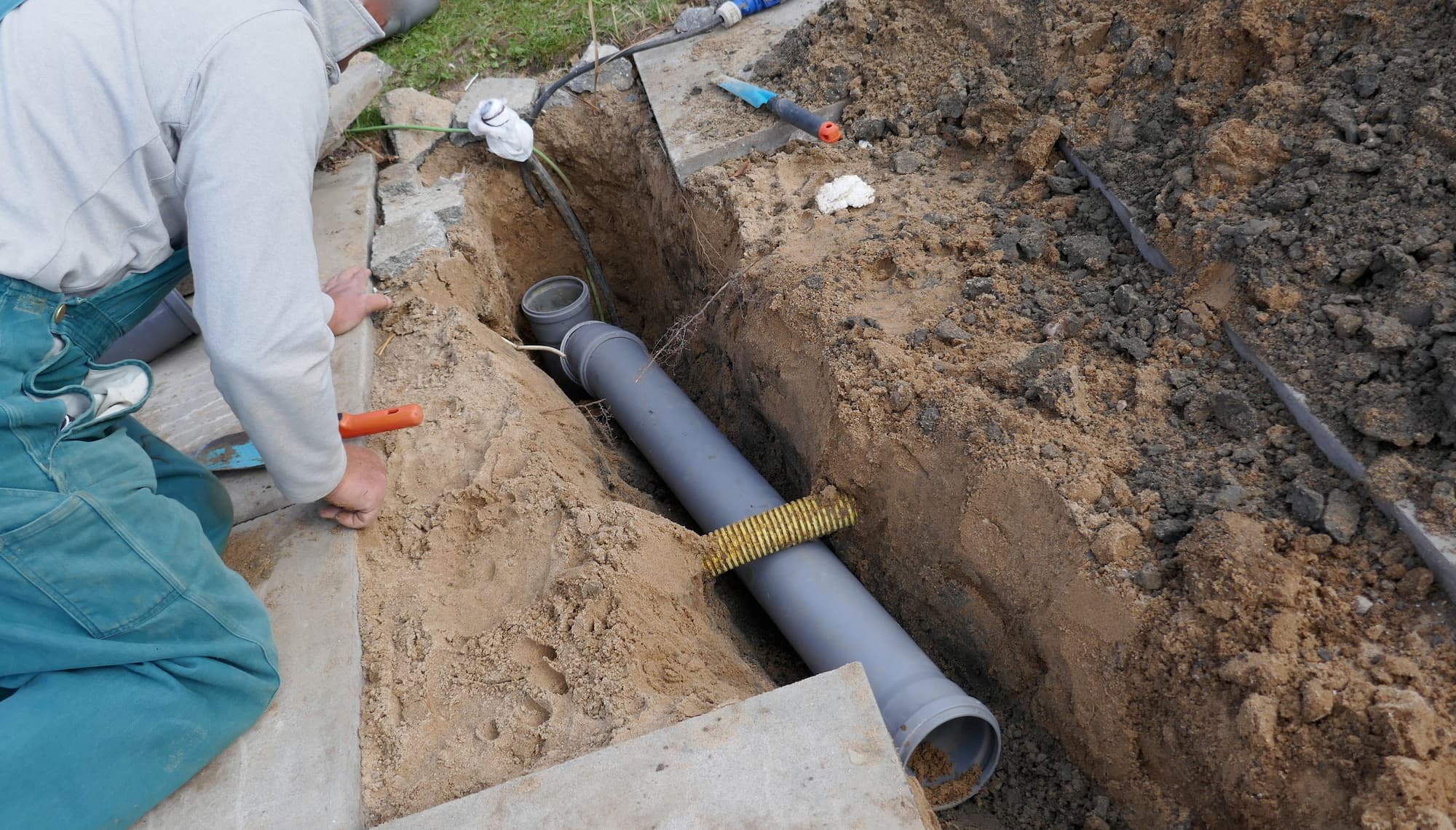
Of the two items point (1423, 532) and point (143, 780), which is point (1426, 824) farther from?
point (143, 780)

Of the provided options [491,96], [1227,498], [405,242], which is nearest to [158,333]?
[405,242]

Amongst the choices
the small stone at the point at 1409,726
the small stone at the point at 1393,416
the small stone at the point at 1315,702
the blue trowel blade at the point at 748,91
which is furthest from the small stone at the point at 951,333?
the blue trowel blade at the point at 748,91

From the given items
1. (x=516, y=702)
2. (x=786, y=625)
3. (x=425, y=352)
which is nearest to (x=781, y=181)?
(x=425, y=352)

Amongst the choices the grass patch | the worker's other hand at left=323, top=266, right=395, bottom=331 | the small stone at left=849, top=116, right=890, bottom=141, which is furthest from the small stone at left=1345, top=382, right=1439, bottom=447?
the grass patch

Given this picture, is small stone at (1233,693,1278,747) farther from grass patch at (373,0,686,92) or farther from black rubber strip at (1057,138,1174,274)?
grass patch at (373,0,686,92)

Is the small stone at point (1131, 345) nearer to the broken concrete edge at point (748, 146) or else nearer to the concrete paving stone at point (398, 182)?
the broken concrete edge at point (748, 146)

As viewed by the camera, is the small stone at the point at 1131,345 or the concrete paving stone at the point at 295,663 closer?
the concrete paving stone at the point at 295,663

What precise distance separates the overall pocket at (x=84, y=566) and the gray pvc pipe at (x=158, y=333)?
1371mm

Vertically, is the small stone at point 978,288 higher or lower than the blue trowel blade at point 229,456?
higher

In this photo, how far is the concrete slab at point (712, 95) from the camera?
11.2ft

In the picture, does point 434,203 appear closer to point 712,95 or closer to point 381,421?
point 712,95

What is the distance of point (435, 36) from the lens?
440 cm

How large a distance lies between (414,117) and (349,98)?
271 mm

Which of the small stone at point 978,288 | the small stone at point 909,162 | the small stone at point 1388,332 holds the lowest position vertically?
the small stone at point 978,288
